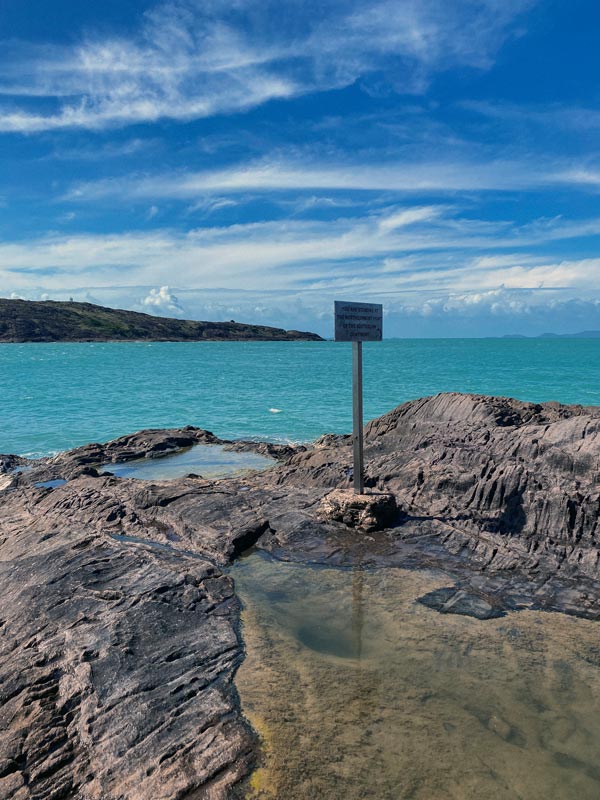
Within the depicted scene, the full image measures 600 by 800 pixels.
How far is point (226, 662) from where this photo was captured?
290 inches

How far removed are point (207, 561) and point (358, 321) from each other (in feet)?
19.6

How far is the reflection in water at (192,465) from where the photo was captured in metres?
21.2

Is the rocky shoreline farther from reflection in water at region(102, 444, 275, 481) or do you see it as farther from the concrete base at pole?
reflection in water at region(102, 444, 275, 481)

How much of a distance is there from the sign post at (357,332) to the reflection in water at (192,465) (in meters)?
8.49

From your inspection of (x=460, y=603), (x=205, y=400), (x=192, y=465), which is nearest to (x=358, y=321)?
(x=460, y=603)

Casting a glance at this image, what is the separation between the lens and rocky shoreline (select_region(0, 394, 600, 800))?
5.86 meters

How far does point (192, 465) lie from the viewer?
22.6 meters

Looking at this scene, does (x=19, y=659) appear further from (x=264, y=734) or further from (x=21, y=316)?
(x=21, y=316)

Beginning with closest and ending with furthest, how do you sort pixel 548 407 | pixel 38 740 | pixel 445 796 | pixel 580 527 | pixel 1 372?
Result: pixel 445 796 → pixel 38 740 → pixel 580 527 → pixel 548 407 → pixel 1 372

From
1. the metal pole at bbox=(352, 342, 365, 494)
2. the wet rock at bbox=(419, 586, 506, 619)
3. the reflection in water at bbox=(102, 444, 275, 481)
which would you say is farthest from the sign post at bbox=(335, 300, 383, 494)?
the reflection in water at bbox=(102, 444, 275, 481)

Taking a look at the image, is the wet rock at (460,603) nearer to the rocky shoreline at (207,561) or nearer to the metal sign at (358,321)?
the rocky shoreline at (207,561)

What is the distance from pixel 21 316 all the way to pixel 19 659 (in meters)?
196

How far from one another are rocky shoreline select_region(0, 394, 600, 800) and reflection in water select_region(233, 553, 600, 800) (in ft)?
1.46

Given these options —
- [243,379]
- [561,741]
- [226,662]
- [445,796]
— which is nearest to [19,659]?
[226,662]
